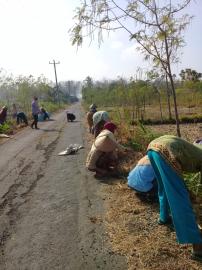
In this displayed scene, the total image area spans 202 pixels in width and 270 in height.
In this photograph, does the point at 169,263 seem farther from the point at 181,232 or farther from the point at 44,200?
the point at 44,200

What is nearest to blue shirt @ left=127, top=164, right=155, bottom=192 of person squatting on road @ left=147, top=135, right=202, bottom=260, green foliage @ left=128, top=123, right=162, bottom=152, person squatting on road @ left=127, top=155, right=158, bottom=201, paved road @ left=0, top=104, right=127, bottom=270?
person squatting on road @ left=127, top=155, right=158, bottom=201

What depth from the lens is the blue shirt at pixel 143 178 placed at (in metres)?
5.91

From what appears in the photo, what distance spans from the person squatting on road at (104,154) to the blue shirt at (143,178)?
6.07 ft

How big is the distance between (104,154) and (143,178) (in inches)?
A: 93.5

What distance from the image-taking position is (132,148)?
1022cm

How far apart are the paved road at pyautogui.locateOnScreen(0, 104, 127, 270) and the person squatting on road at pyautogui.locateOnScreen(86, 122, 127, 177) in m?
0.30

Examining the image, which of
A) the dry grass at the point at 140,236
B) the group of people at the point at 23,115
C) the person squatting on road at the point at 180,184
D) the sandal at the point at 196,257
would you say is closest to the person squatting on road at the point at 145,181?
the dry grass at the point at 140,236

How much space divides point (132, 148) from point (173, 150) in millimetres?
5983

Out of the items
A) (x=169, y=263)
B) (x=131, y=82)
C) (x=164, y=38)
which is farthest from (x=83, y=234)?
(x=131, y=82)

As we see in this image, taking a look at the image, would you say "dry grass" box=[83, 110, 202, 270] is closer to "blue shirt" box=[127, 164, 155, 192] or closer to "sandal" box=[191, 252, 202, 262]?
"sandal" box=[191, 252, 202, 262]

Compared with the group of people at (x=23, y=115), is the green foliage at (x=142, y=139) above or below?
below

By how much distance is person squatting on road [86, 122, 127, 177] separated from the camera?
26.3 ft

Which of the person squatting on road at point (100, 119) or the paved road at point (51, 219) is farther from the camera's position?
the person squatting on road at point (100, 119)

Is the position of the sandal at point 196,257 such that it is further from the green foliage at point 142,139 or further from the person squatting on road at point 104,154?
the green foliage at point 142,139
